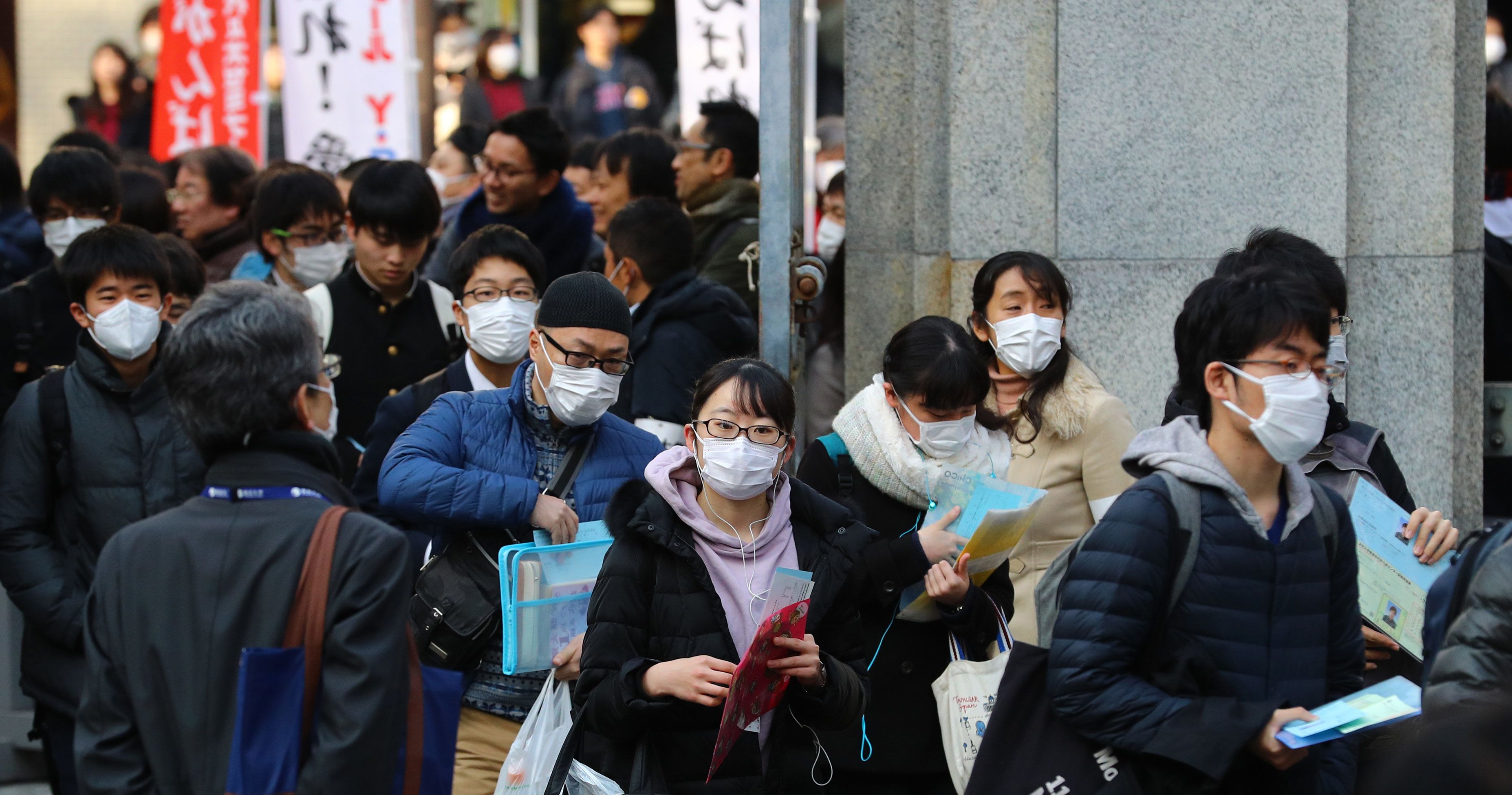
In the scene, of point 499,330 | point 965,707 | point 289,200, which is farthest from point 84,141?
point 965,707

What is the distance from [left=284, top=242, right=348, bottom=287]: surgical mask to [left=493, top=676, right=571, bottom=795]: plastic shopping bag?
10.5 ft

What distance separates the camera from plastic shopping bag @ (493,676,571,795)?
3.73 m

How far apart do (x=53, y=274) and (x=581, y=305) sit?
10.0 feet

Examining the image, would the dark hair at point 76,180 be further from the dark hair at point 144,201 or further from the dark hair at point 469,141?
the dark hair at point 469,141

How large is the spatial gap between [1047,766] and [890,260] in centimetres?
305

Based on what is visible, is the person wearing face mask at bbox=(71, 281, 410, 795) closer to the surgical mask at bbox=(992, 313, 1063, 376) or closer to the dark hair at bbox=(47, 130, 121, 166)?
the surgical mask at bbox=(992, 313, 1063, 376)

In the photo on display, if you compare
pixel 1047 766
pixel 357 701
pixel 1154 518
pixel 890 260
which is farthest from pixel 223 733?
pixel 890 260

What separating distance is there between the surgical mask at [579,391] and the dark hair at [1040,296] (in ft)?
3.73

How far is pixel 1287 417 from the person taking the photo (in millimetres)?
3184

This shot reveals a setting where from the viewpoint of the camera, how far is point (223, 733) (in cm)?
298

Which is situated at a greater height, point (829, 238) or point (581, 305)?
point (829, 238)

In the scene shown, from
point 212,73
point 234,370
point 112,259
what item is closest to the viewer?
point 234,370

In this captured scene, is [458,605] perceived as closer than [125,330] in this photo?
Yes

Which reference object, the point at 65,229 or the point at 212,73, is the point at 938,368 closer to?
the point at 65,229
